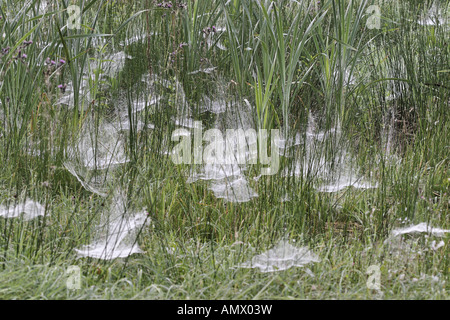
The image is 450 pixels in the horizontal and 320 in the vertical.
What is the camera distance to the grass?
67.6 inches

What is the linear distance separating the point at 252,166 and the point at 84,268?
3.13 ft

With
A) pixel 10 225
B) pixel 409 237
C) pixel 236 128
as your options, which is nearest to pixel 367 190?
pixel 409 237

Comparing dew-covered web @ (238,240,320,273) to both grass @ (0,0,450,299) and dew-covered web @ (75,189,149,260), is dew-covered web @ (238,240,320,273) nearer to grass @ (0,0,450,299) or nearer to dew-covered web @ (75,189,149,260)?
grass @ (0,0,450,299)

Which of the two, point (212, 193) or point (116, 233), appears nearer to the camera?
point (116, 233)

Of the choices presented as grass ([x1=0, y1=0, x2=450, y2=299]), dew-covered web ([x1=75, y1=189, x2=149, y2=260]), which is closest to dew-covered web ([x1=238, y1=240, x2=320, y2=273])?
grass ([x1=0, y1=0, x2=450, y2=299])

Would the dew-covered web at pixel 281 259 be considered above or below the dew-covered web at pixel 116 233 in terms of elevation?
below

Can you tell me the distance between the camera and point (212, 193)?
2.24 metres

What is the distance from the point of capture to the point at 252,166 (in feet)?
7.85

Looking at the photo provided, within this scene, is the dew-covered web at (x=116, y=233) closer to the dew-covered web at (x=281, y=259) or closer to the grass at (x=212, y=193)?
the grass at (x=212, y=193)

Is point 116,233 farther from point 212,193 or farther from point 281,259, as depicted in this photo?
point 281,259

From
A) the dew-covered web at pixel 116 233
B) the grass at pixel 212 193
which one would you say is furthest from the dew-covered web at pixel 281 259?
the dew-covered web at pixel 116 233

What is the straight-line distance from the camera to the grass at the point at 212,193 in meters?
1.72

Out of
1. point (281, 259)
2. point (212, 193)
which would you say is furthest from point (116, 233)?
point (281, 259)
